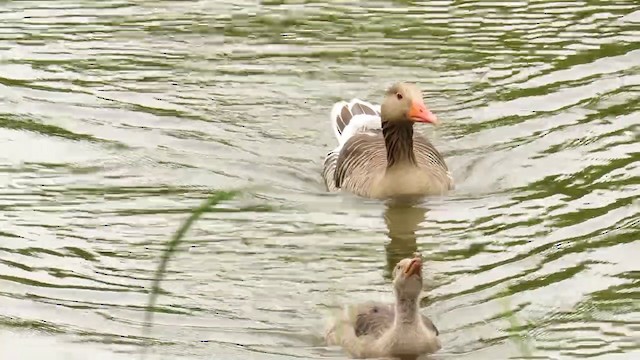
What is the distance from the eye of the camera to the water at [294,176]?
10750mm

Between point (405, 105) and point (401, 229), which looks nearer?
point (401, 229)

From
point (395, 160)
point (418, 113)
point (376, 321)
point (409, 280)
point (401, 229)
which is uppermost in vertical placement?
point (418, 113)

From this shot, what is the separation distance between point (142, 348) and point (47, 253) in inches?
86.2

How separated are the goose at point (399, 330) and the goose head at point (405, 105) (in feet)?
→ 11.9

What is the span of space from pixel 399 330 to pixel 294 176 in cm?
465

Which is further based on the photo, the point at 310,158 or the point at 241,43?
the point at 241,43

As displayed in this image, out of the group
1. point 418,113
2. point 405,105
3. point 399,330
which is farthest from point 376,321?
point 405,105

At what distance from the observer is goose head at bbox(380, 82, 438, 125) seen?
13992 mm

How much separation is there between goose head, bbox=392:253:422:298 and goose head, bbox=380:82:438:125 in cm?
384

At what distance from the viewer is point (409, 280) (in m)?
10.1

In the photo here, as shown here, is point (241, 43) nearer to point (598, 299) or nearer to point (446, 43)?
point (446, 43)

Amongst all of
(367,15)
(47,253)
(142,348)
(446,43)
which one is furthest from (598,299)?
(367,15)

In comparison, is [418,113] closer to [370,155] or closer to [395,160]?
[395,160]

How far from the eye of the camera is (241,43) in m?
18.2
